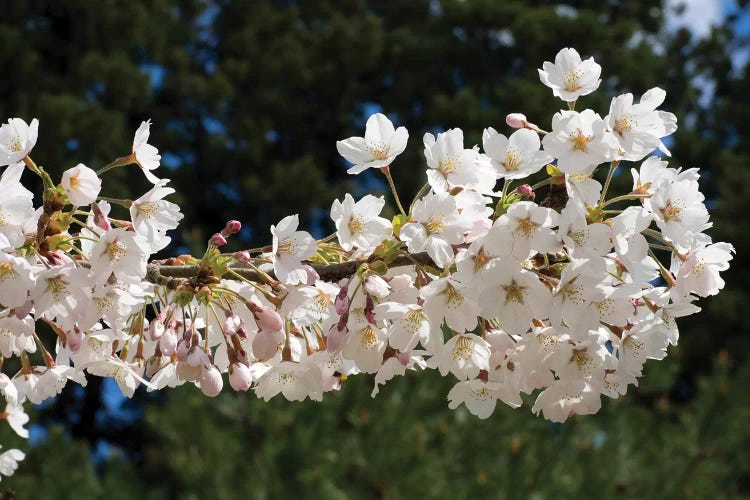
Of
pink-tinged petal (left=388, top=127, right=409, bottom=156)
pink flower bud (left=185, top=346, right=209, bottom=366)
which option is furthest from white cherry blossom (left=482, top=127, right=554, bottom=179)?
pink flower bud (left=185, top=346, right=209, bottom=366)

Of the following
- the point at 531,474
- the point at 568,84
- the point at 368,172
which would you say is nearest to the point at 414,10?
the point at 368,172

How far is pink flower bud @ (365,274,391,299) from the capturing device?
1.11m

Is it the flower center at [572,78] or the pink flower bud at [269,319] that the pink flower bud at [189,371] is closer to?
the pink flower bud at [269,319]

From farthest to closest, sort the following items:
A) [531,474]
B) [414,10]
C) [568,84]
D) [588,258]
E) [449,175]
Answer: [414,10] → [531,474] → [568,84] → [449,175] → [588,258]

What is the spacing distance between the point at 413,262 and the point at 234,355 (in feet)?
0.84

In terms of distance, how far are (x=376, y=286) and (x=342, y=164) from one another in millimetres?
8707

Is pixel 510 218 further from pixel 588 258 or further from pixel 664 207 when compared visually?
pixel 664 207

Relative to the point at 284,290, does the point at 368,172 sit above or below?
below

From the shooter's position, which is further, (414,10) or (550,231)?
(414,10)

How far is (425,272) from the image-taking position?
118 centimetres

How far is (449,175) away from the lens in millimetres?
1175

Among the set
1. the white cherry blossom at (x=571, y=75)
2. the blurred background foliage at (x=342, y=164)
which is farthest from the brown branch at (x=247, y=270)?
the blurred background foliage at (x=342, y=164)

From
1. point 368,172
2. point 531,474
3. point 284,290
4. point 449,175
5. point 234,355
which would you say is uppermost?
point 449,175

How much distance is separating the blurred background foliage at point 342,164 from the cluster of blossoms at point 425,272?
3.34 metres
